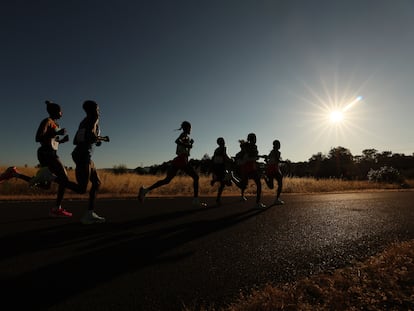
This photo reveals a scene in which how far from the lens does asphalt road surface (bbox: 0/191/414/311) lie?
243cm

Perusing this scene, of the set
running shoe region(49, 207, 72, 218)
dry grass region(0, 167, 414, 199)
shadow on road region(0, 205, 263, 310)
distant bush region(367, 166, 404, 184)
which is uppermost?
distant bush region(367, 166, 404, 184)

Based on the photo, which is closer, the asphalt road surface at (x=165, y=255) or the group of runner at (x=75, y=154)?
the asphalt road surface at (x=165, y=255)

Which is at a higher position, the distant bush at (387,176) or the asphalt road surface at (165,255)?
the distant bush at (387,176)

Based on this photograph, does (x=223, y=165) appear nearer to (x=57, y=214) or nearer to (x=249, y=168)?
(x=249, y=168)

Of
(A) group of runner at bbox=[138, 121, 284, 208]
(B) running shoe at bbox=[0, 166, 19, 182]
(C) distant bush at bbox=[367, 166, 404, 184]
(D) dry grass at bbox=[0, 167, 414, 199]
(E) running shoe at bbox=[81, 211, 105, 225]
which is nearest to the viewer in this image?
(E) running shoe at bbox=[81, 211, 105, 225]

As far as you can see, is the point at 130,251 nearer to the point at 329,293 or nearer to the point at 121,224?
the point at 121,224

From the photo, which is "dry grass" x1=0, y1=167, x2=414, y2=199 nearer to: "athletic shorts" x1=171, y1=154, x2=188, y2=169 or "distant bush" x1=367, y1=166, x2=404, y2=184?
"athletic shorts" x1=171, y1=154, x2=188, y2=169

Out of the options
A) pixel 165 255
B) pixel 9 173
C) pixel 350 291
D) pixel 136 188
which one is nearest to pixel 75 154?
pixel 9 173

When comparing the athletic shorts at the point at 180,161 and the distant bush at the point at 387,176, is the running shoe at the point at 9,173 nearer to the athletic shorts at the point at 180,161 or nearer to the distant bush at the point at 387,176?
the athletic shorts at the point at 180,161

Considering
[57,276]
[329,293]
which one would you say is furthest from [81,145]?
[329,293]

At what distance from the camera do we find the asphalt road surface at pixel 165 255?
7.96 ft

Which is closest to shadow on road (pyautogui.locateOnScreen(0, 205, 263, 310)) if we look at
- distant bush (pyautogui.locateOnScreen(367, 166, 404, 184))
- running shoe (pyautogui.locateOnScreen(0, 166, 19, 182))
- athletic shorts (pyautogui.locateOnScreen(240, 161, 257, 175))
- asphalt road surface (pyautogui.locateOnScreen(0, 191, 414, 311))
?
asphalt road surface (pyautogui.locateOnScreen(0, 191, 414, 311))

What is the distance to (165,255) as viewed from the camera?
3562 mm

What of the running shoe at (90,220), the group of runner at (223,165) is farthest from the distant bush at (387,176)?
the running shoe at (90,220)
